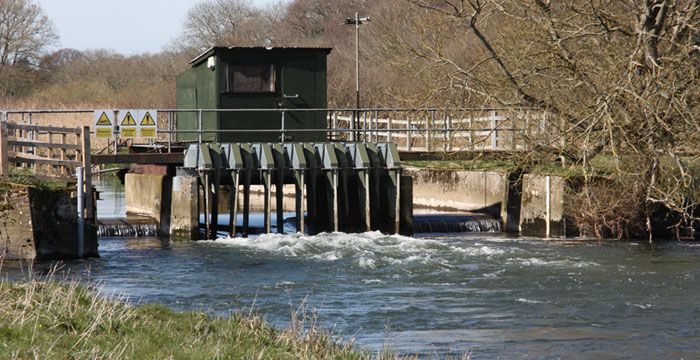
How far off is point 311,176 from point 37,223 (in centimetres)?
729

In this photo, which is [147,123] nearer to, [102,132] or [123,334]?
[102,132]

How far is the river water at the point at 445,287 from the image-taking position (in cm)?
1070

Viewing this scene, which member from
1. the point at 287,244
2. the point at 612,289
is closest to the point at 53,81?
the point at 287,244

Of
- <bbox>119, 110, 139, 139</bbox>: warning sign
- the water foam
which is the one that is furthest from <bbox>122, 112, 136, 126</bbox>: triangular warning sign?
the water foam

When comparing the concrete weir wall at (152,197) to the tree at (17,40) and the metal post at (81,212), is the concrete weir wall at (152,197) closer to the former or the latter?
the metal post at (81,212)

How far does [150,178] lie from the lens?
23406 millimetres

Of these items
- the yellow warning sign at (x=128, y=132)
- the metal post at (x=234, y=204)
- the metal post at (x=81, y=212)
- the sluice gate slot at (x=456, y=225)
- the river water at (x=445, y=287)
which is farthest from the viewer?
the sluice gate slot at (x=456, y=225)

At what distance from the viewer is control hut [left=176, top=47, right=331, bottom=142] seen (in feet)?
75.7

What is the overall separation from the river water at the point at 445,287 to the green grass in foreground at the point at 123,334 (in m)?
1.13

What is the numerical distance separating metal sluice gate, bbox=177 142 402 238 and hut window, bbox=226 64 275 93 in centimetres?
226

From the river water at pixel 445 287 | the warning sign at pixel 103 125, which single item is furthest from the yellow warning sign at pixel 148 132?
the river water at pixel 445 287

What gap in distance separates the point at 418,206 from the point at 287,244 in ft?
33.9

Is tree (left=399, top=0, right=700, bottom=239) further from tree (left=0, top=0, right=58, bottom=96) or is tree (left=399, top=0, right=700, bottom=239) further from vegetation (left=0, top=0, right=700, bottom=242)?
tree (left=0, top=0, right=58, bottom=96)

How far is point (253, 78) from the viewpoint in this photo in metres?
23.2
